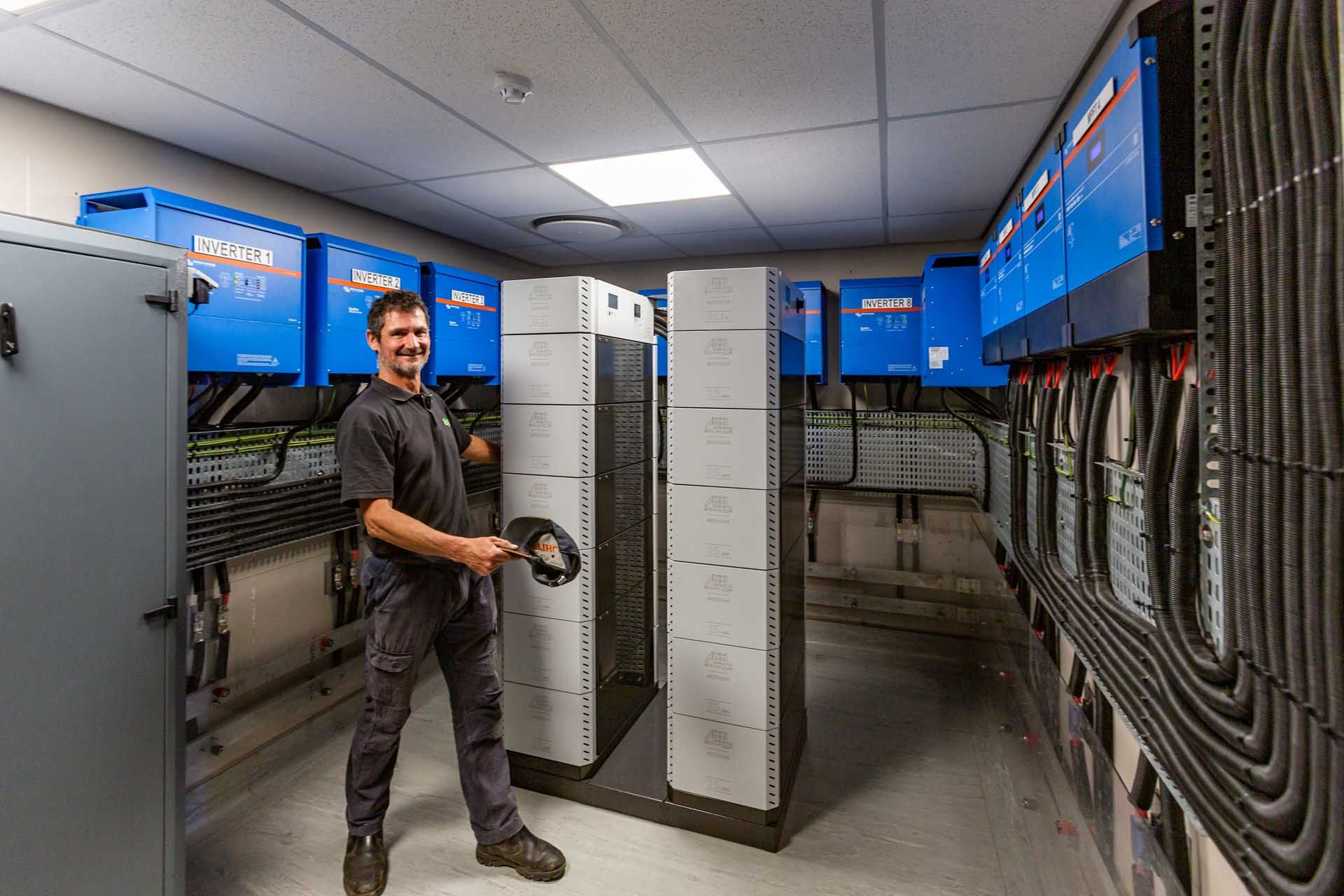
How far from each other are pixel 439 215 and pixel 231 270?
1.44 meters

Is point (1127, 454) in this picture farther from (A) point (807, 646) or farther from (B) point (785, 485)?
(A) point (807, 646)

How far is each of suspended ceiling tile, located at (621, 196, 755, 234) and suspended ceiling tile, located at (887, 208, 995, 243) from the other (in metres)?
0.89

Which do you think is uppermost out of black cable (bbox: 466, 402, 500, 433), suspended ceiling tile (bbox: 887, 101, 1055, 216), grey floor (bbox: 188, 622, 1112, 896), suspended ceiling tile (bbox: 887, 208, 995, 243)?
suspended ceiling tile (bbox: 887, 208, 995, 243)

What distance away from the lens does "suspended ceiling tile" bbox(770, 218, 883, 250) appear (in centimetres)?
356

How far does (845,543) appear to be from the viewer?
4305 mm

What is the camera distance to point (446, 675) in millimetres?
2049

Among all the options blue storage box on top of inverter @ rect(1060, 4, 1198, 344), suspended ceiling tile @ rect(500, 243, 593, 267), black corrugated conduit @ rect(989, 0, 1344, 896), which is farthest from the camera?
suspended ceiling tile @ rect(500, 243, 593, 267)

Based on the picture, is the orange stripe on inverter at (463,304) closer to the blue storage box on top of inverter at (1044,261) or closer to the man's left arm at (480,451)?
the man's left arm at (480,451)

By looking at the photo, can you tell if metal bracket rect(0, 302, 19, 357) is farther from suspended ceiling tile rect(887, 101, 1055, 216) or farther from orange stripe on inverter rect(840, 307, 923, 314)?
orange stripe on inverter rect(840, 307, 923, 314)

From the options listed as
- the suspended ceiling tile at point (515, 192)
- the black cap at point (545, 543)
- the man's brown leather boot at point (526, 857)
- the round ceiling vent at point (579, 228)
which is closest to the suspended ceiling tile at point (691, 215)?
the round ceiling vent at point (579, 228)

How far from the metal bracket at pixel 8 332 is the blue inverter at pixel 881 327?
3.43 m

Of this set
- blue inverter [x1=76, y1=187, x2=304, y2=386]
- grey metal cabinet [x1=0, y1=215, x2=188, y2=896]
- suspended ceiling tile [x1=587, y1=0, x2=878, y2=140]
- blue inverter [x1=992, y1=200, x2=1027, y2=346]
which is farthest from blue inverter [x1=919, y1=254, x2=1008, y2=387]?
grey metal cabinet [x1=0, y1=215, x2=188, y2=896]

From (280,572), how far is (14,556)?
1518 millimetres

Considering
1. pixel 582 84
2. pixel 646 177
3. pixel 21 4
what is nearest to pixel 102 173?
pixel 21 4
